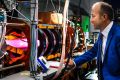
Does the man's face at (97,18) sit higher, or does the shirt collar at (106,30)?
A: the man's face at (97,18)

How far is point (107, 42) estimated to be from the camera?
283cm

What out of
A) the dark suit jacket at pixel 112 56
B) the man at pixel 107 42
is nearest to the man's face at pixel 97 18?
the man at pixel 107 42

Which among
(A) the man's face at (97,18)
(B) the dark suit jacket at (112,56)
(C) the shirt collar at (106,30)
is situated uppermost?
(A) the man's face at (97,18)

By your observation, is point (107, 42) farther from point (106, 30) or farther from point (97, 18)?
point (97, 18)

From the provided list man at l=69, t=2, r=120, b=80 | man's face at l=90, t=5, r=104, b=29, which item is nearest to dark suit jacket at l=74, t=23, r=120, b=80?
man at l=69, t=2, r=120, b=80

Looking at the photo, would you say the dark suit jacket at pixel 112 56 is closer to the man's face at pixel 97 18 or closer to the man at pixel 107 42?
the man at pixel 107 42

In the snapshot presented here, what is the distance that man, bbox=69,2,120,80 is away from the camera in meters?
2.76

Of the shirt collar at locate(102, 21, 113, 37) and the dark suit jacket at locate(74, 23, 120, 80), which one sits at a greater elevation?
the shirt collar at locate(102, 21, 113, 37)

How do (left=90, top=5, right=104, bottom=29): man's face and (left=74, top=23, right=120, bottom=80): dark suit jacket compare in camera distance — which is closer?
(left=74, top=23, right=120, bottom=80): dark suit jacket

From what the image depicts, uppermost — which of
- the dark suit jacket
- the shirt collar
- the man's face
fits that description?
the man's face

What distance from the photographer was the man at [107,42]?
2756 millimetres

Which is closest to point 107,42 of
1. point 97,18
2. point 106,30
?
point 106,30

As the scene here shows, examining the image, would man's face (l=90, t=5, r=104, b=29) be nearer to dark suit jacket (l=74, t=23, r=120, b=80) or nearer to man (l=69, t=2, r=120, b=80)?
man (l=69, t=2, r=120, b=80)

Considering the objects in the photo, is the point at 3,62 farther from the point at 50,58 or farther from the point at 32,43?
the point at 50,58
